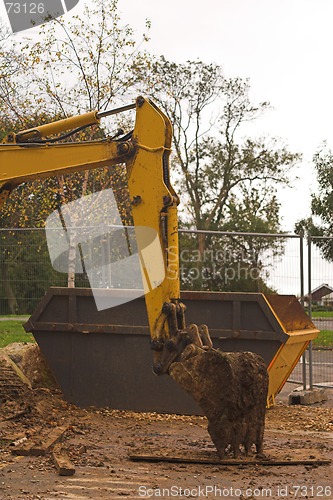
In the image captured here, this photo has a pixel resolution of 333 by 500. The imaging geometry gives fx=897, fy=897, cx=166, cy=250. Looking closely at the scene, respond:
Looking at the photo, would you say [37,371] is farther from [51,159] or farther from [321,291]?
[321,291]

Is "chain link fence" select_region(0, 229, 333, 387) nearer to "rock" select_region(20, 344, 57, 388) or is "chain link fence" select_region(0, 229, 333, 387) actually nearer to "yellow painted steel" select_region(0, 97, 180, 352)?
"rock" select_region(20, 344, 57, 388)

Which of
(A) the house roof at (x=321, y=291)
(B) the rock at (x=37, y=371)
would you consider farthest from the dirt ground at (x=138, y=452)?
(A) the house roof at (x=321, y=291)

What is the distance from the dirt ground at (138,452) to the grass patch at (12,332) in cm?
209

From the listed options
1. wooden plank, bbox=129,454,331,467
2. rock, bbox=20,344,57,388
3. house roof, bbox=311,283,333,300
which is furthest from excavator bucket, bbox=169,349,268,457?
house roof, bbox=311,283,333,300

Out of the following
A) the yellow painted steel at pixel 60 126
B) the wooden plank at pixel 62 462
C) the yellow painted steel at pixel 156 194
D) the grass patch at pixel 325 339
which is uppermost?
the yellow painted steel at pixel 60 126

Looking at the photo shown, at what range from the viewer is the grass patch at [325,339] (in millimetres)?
13763

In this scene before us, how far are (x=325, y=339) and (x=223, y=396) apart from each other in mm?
6327

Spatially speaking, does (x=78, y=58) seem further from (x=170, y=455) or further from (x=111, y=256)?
(x=170, y=455)

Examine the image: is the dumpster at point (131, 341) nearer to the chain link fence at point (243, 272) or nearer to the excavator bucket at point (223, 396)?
the chain link fence at point (243, 272)

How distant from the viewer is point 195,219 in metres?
36.3

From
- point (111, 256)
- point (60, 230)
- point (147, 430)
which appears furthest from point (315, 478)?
point (60, 230)

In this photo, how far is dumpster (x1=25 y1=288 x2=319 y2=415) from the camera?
10.9 m

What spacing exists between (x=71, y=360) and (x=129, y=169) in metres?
3.52

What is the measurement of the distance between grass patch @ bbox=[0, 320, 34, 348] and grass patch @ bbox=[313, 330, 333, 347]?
14.9 feet
